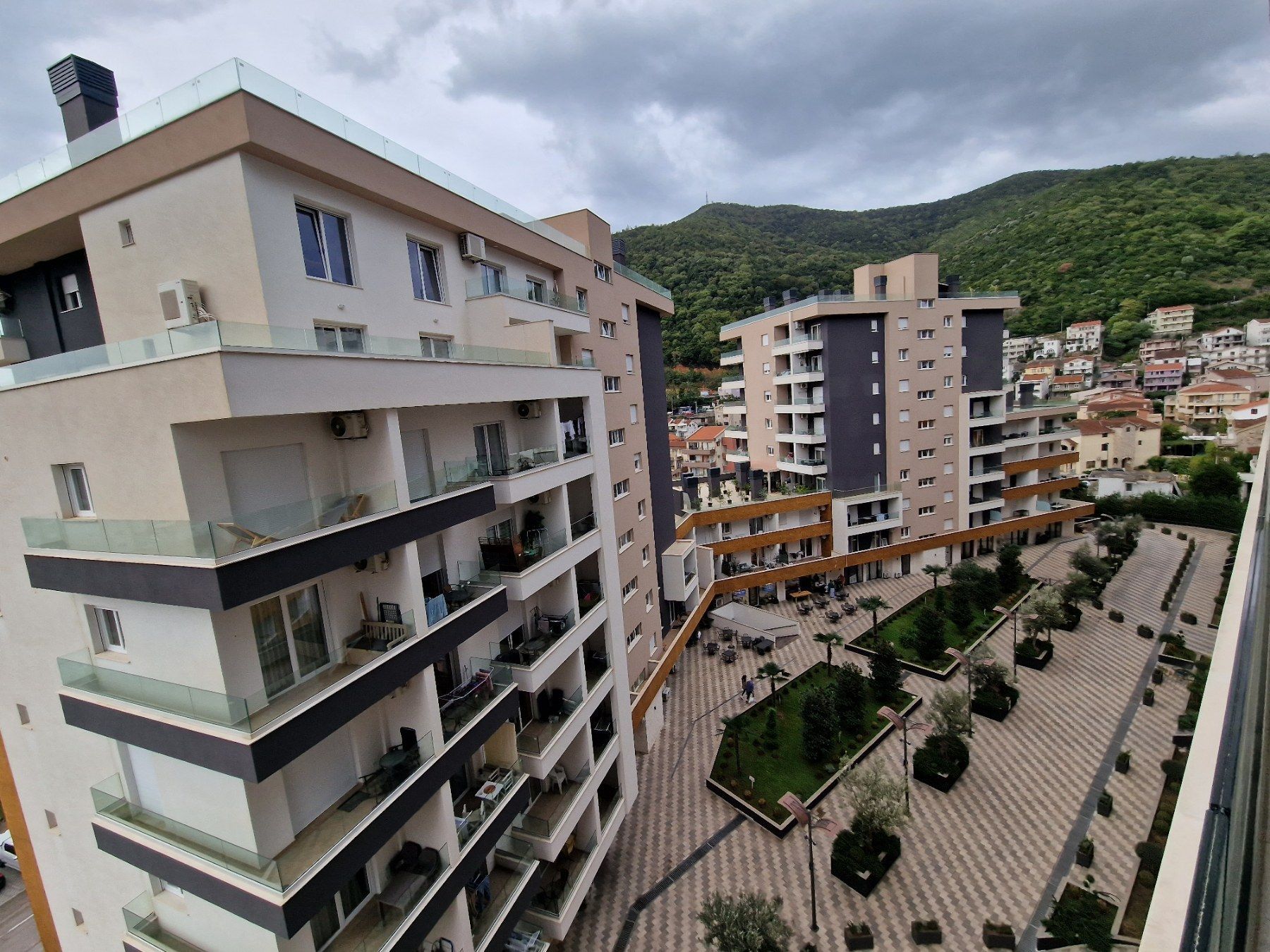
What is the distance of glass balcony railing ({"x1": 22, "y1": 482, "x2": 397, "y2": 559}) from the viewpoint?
6754 millimetres

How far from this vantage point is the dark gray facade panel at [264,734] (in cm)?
700

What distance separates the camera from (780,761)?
2114 centimetres

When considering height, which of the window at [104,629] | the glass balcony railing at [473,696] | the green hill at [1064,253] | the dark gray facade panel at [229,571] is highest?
the green hill at [1064,253]

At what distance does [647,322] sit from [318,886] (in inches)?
875

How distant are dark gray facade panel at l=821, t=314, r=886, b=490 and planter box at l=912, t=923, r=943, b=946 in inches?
983

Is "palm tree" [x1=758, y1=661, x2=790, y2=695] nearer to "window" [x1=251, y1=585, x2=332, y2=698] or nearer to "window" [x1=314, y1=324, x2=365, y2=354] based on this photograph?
"window" [x1=251, y1=585, x2=332, y2=698]

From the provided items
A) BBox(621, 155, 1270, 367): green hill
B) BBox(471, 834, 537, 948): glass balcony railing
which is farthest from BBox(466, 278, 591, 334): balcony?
BBox(621, 155, 1270, 367): green hill

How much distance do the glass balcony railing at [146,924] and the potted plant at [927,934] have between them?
51.8ft

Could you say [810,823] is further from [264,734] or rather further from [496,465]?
[264,734]

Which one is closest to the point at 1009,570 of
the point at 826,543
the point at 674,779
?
the point at 826,543

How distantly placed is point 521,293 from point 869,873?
18531 millimetres

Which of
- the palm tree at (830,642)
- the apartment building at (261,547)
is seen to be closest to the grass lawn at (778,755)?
the palm tree at (830,642)

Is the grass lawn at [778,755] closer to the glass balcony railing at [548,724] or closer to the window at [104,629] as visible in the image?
the glass balcony railing at [548,724]

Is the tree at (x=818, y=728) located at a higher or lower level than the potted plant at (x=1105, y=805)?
higher
